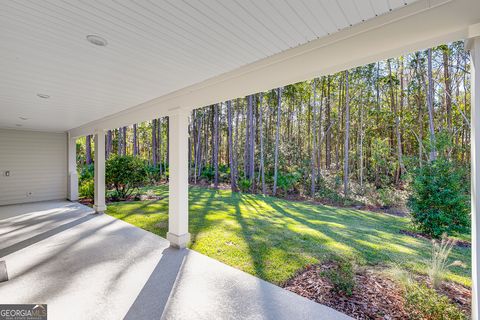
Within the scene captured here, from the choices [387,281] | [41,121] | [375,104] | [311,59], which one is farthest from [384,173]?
[41,121]

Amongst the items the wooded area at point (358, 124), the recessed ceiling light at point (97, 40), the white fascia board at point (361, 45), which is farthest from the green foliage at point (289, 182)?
the recessed ceiling light at point (97, 40)

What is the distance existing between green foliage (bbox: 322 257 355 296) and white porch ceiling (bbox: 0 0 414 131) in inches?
101

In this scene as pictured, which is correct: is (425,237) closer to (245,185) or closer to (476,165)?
(476,165)

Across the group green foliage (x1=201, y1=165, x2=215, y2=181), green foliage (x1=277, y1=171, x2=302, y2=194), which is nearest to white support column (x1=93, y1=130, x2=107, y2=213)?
green foliage (x1=277, y1=171, x2=302, y2=194)

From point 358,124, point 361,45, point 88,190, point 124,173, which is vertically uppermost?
point 358,124

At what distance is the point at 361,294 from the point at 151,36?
323 cm

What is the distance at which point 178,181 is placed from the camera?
154 inches

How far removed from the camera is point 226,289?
2627 millimetres

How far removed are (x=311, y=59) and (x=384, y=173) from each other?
9.56 meters

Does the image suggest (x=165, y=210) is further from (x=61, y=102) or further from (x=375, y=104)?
(x=375, y=104)

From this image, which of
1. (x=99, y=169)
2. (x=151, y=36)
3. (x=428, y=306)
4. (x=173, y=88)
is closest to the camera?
(x=151, y=36)

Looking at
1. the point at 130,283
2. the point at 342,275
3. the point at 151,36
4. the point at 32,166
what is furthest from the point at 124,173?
the point at 342,275

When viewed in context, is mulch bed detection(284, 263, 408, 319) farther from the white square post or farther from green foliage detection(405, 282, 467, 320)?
the white square post

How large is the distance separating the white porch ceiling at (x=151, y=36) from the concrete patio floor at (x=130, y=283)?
245 centimetres
